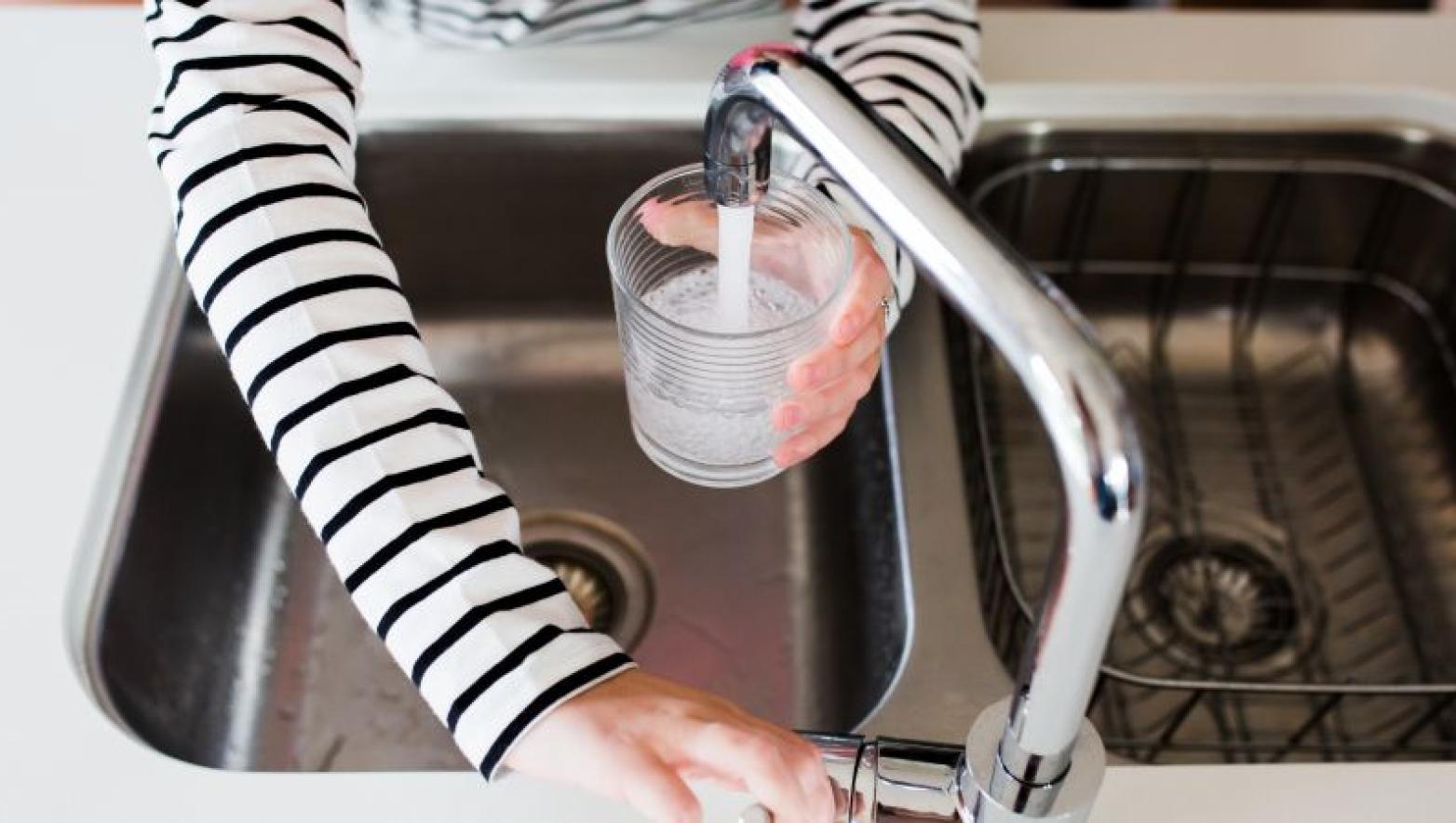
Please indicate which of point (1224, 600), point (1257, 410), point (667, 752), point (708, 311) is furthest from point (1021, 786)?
point (1257, 410)

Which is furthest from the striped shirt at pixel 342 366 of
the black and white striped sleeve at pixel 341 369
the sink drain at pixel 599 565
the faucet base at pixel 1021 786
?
the sink drain at pixel 599 565

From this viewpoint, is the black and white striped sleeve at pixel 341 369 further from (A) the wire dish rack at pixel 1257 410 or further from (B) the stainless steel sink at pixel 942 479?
(A) the wire dish rack at pixel 1257 410

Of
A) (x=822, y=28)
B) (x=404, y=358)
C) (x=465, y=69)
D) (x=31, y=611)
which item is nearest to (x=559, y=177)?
(x=465, y=69)

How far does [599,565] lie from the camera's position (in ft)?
2.94

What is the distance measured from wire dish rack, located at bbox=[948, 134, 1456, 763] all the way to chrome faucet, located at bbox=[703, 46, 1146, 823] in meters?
0.31

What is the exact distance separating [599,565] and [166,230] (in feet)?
1.11

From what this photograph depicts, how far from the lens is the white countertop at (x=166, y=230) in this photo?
584 mm

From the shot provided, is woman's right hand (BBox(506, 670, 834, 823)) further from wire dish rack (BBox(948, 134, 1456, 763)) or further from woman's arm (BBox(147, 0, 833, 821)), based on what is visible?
wire dish rack (BBox(948, 134, 1456, 763))

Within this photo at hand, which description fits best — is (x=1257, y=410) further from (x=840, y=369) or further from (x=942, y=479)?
(x=840, y=369)

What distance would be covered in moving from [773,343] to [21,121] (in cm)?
58

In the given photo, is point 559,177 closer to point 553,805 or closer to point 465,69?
point 465,69

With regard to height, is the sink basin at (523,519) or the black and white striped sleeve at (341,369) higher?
the black and white striped sleeve at (341,369)

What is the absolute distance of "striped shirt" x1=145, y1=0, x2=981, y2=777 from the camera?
55 cm

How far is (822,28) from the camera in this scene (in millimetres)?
870
